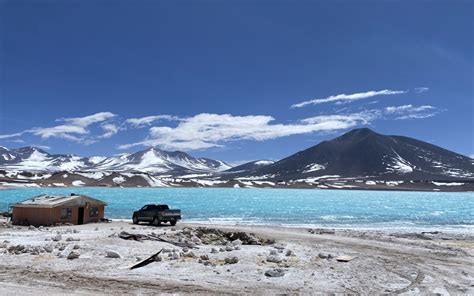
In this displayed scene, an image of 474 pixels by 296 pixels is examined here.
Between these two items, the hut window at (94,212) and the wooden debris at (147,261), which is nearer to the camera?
the wooden debris at (147,261)

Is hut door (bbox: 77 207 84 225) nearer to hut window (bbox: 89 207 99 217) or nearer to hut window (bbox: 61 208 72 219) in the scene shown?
hut window (bbox: 61 208 72 219)

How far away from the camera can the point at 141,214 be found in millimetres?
47562

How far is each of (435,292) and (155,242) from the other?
56.0 feet

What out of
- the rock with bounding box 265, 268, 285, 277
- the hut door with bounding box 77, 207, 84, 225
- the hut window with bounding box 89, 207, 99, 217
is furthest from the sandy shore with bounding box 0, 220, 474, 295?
the hut window with bounding box 89, 207, 99, 217

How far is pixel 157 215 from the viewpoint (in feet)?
152

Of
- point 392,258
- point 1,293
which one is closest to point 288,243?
point 392,258

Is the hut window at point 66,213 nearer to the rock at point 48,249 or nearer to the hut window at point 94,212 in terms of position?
the hut window at point 94,212

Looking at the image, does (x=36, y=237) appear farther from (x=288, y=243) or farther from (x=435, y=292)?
(x=435, y=292)

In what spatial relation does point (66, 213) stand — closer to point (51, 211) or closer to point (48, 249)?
point (51, 211)

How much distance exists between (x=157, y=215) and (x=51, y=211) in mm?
10192

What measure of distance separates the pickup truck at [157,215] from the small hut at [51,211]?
5.55 meters

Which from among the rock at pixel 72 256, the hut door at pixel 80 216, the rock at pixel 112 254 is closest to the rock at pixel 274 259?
the rock at pixel 112 254

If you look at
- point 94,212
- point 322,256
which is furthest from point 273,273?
point 94,212

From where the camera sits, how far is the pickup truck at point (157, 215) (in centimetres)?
4603
